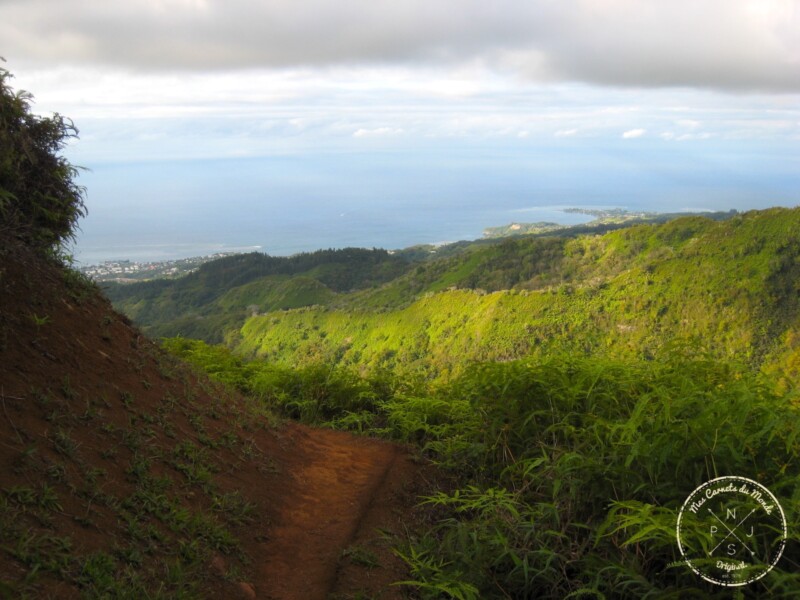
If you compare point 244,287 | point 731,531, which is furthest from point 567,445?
point 244,287

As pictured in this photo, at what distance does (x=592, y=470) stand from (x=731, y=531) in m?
0.92

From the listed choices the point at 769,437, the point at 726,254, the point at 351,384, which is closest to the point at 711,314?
the point at 726,254

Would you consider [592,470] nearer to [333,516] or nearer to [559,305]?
[333,516]

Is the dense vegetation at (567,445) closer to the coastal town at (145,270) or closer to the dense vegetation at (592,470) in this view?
the dense vegetation at (592,470)

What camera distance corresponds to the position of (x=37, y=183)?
19.4ft

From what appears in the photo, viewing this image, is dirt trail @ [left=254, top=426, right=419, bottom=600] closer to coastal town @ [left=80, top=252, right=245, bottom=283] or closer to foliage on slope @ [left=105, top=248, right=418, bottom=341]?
foliage on slope @ [left=105, top=248, right=418, bottom=341]

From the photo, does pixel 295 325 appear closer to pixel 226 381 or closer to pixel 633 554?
pixel 226 381

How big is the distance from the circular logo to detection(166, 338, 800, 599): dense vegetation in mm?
62

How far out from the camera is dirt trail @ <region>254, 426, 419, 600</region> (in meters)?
3.81

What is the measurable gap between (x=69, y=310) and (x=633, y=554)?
4887mm

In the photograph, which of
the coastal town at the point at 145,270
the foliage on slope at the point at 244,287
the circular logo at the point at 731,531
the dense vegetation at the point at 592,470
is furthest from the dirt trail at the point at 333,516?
the coastal town at the point at 145,270

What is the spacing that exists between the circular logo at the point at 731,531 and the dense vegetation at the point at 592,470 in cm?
6

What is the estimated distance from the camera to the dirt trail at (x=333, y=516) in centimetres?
381

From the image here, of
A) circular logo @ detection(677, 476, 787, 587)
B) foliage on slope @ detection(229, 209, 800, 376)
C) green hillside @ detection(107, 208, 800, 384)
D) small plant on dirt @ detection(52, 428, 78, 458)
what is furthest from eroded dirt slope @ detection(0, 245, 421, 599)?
foliage on slope @ detection(229, 209, 800, 376)
